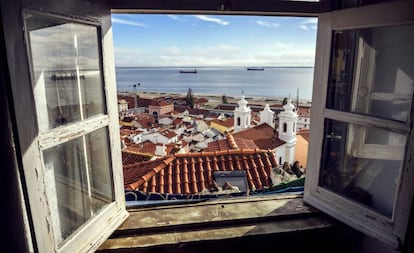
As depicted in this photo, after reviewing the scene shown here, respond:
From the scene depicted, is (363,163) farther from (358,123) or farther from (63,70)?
(63,70)

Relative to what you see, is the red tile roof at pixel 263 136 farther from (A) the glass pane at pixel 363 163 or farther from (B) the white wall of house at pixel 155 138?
(A) the glass pane at pixel 363 163

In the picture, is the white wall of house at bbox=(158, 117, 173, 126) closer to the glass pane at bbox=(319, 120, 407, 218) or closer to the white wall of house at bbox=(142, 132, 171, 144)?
the white wall of house at bbox=(142, 132, 171, 144)

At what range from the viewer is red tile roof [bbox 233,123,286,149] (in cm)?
966

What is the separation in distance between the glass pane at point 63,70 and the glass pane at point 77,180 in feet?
0.32

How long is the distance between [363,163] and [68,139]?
3.60 ft

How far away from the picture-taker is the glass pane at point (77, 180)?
830 millimetres

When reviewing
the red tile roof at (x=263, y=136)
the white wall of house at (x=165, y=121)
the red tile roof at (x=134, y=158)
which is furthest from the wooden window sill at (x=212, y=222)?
the white wall of house at (x=165, y=121)

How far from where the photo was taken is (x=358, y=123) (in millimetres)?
1010

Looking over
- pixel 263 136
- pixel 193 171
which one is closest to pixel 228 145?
pixel 193 171

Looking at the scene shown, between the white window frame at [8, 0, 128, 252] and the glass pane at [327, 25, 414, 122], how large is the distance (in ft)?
2.82

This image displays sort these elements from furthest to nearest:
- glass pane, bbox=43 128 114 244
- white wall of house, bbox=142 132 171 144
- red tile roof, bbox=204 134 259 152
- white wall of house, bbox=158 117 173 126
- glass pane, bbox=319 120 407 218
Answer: white wall of house, bbox=158 117 173 126 → white wall of house, bbox=142 132 171 144 → red tile roof, bbox=204 134 259 152 → glass pane, bbox=319 120 407 218 → glass pane, bbox=43 128 114 244

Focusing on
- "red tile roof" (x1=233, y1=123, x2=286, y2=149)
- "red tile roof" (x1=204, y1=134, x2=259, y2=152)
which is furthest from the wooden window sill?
"red tile roof" (x1=233, y1=123, x2=286, y2=149)

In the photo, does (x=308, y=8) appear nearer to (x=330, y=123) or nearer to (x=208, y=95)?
(x=330, y=123)

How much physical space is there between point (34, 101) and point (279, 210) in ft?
3.41
